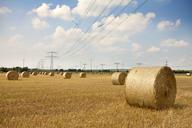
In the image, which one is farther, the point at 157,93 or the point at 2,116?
the point at 157,93

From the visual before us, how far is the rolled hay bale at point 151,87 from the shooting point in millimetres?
14172

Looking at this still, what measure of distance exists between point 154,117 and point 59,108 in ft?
13.0

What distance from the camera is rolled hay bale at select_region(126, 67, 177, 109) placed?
14.2m

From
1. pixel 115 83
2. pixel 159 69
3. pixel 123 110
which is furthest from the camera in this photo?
pixel 115 83

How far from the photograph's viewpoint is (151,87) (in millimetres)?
14367

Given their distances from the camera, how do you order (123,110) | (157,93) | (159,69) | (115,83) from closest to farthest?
(123,110) < (157,93) < (159,69) < (115,83)

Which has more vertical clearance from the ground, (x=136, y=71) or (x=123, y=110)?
(x=136, y=71)

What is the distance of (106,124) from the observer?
10055mm

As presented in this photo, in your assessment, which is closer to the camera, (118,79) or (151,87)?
(151,87)

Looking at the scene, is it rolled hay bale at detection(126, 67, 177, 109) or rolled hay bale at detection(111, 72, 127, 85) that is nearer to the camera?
rolled hay bale at detection(126, 67, 177, 109)

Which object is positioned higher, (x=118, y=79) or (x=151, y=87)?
(x=118, y=79)

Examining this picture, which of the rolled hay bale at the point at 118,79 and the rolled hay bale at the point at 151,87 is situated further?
the rolled hay bale at the point at 118,79

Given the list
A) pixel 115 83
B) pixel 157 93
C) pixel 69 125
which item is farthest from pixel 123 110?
pixel 115 83

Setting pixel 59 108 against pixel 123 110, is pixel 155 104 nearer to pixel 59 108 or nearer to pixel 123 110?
pixel 123 110
